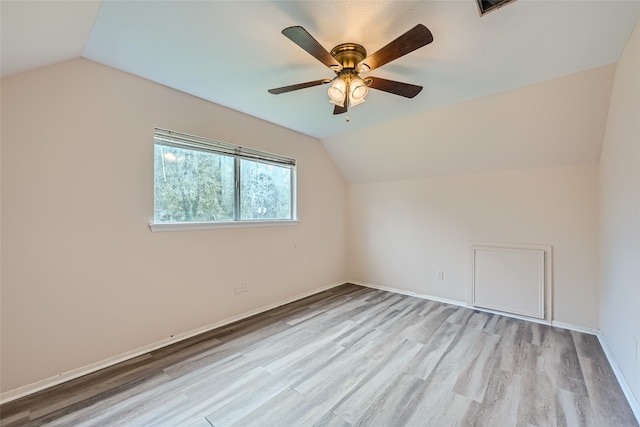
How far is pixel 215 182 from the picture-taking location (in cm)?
286

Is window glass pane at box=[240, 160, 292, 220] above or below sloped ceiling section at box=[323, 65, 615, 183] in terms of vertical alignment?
below

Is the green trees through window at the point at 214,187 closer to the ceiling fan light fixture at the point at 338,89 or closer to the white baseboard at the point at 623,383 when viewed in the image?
the ceiling fan light fixture at the point at 338,89

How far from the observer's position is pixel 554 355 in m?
2.24

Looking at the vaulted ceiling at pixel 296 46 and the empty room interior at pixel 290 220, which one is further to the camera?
the empty room interior at pixel 290 220

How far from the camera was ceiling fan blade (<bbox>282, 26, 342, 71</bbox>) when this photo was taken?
4.41 ft

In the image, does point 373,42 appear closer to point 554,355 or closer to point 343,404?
point 343,404

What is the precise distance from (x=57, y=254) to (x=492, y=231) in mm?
4178

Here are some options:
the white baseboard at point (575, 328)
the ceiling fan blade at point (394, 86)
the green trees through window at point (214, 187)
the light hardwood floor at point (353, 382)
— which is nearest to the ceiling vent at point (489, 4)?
the ceiling fan blade at point (394, 86)

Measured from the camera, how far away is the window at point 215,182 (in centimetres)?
248

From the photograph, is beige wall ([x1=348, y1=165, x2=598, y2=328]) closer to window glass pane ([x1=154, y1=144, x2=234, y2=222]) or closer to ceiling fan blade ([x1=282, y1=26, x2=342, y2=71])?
window glass pane ([x1=154, y1=144, x2=234, y2=222])

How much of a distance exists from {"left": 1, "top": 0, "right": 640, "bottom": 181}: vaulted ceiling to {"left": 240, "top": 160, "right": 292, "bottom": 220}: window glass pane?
105 centimetres

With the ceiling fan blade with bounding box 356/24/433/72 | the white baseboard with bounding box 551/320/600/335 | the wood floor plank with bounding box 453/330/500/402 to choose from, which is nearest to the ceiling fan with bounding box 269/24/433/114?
the ceiling fan blade with bounding box 356/24/433/72

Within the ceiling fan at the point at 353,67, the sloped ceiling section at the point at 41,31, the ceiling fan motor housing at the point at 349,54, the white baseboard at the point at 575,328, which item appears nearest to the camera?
the sloped ceiling section at the point at 41,31

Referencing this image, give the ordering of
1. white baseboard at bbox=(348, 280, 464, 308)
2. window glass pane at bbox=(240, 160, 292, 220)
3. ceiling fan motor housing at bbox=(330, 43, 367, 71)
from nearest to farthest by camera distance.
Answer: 1. ceiling fan motor housing at bbox=(330, 43, 367, 71)
2. window glass pane at bbox=(240, 160, 292, 220)
3. white baseboard at bbox=(348, 280, 464, 308)
